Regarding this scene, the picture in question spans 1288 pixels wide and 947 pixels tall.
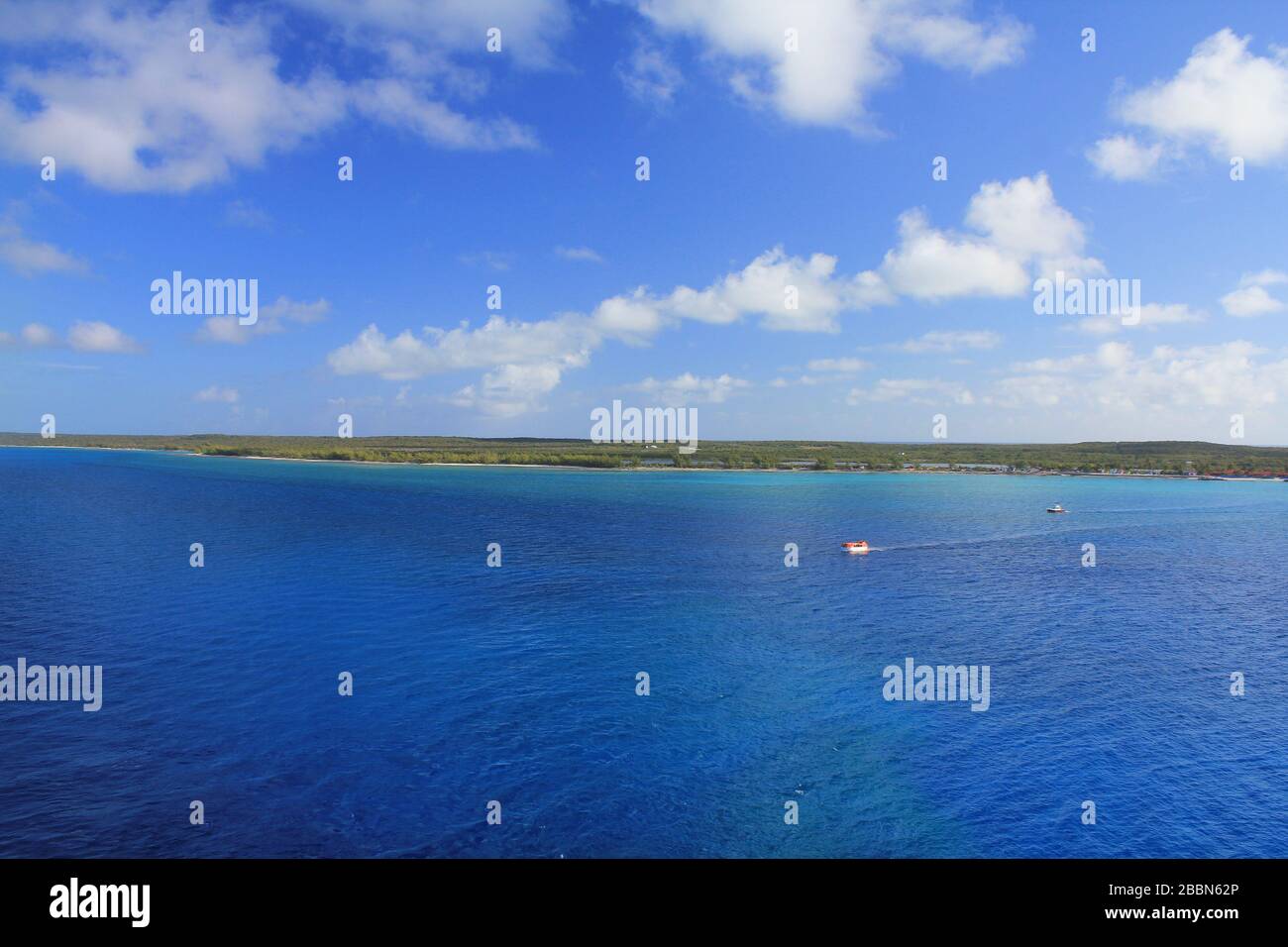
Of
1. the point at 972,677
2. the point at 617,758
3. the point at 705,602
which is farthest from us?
the point at 705,602

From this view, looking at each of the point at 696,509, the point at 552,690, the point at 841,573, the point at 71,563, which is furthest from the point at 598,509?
the point at 552,690

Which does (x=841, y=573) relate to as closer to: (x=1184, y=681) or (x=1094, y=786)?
(x=1184, y=681)
